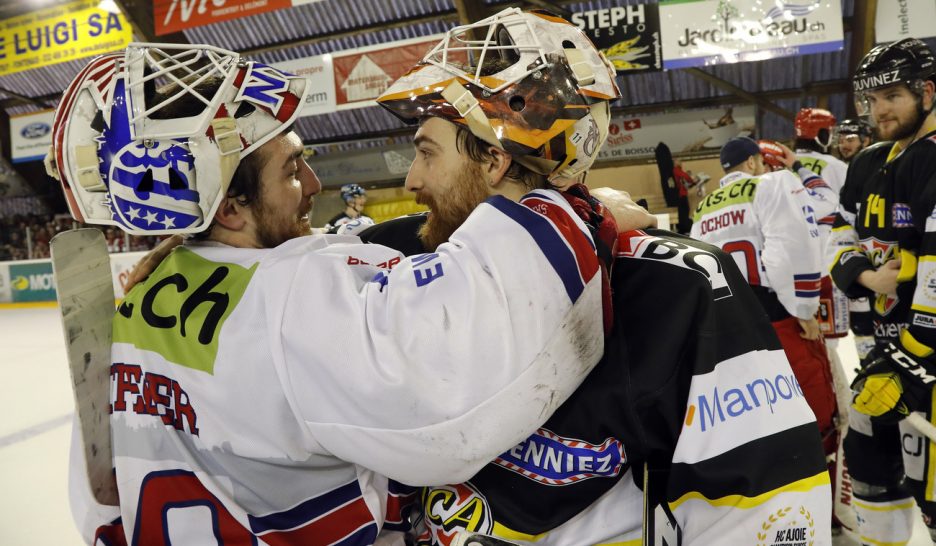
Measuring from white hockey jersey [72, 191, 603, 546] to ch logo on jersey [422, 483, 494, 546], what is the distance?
4.2 inches

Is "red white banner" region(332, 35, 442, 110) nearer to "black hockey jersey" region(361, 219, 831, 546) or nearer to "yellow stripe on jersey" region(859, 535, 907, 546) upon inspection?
"yellow stripe on jersey" region(859, 535, 907, 546)

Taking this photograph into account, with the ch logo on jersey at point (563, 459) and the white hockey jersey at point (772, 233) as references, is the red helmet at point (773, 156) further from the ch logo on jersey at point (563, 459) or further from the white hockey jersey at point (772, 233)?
the ch logo on jersey at point (563, 459)

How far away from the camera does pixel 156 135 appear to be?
104cm

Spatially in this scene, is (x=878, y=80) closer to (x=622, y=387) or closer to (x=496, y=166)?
(x=496, y=166)

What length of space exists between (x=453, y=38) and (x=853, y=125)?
5857mm

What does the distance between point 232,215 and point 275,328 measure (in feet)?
1.10

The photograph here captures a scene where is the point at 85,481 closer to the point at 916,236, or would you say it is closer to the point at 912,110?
the point at 916,236

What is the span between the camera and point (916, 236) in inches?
96.4

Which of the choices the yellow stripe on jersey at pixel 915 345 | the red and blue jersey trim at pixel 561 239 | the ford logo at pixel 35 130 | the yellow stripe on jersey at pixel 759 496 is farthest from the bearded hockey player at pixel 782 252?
the ford logo at pixel 35 130

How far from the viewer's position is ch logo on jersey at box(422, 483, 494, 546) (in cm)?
114

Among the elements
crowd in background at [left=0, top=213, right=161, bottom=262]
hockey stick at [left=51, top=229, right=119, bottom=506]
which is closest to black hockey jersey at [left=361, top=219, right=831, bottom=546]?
hockey stick at [left=51, top=229, right=119, bottom=506]

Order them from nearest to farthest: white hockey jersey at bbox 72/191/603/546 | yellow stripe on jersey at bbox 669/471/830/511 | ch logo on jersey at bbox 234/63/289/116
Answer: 1. white hockey jersey at bbox 72/191/603/546
2. yellow stripe on jersey at bbox 669/471/830/511
3. ch logo on jersey at bbox 234/63/289/116

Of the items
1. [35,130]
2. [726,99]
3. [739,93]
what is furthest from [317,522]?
[35,130]

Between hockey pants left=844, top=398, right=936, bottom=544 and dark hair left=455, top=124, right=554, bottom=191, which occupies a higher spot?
dark hair left=455, top=124, right=554, bottom=191
